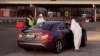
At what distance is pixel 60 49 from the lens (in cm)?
1360

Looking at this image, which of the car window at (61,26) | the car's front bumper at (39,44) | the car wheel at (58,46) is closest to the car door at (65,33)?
the car window at (61,26)

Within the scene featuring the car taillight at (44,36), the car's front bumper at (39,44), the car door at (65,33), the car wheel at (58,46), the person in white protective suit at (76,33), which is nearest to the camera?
the car's front bumper at (39,44)

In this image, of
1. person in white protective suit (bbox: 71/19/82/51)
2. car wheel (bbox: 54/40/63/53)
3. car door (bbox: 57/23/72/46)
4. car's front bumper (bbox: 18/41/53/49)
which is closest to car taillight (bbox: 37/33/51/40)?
car's front bumper (bbox: 18/41/53/49)

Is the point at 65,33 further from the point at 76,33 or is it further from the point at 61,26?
the point at 76,33

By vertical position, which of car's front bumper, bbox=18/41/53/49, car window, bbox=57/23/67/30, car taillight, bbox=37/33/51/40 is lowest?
car's front bumper, bbox=18/41/53/49

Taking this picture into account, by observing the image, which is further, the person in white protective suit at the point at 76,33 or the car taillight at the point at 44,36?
the person in white protective suit at the point at 76,33

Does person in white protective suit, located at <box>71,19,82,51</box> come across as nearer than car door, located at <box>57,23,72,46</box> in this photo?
No

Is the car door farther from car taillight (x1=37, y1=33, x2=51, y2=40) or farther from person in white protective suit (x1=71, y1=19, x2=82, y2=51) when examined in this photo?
car taillight (x1=37, y1=33, x2=51, y2=40)

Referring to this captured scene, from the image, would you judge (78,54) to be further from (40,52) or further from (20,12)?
(20,12)

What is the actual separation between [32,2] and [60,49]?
50150 millimetres

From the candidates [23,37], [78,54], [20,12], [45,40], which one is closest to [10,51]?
[23,37]

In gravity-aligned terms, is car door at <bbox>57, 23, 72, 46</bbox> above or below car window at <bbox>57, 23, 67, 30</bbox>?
below

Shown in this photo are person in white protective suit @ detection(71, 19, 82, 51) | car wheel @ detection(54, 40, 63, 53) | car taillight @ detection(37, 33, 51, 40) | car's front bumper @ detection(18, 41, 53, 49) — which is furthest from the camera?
person in white protective suit @ detection(71, 19, 82, 51)

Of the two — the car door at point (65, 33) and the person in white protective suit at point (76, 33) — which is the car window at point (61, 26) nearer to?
the car door at point (65, 33)
